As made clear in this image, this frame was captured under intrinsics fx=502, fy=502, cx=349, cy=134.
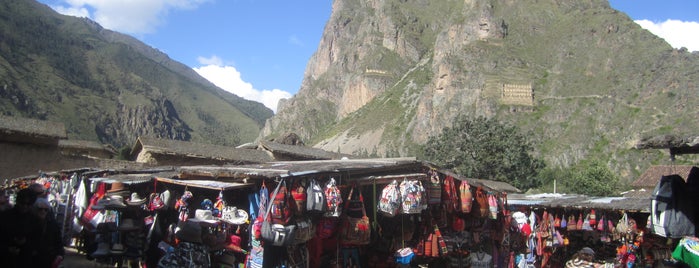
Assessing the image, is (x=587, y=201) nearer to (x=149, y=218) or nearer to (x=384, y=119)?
(x=149, y=218)

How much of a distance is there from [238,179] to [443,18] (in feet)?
512

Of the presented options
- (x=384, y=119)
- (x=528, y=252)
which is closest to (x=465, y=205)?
(x=528, y=252)

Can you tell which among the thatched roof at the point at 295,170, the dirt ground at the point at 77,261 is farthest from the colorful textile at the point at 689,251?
the dirt ground at the point at 77,261

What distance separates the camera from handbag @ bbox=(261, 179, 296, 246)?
6.90m

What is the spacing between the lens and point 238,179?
8.04 metres

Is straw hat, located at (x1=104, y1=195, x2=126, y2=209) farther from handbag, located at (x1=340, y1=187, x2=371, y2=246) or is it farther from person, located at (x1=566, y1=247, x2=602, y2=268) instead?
person, located at (x1=566, y1=247, x2=602, y2=268)

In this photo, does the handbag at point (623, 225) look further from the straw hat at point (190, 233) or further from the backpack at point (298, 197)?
the straw hat at point (190, 233)

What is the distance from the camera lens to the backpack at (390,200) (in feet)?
28.2

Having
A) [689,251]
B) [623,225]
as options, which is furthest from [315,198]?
[623,225]

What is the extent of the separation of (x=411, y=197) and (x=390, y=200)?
398 mm

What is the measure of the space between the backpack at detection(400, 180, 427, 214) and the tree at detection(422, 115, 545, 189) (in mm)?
30215

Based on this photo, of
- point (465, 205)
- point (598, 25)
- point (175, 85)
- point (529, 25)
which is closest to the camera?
point (465, 205)

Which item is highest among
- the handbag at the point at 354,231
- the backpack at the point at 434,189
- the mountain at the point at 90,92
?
the mountain at the point at 90,92

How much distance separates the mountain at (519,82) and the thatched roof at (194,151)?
74.2 feet
